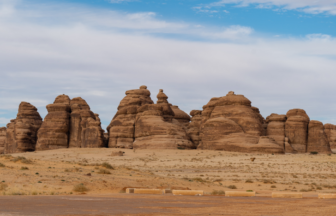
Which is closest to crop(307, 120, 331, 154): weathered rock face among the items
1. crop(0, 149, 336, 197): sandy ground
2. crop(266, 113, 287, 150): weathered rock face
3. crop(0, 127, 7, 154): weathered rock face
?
crop(266, 113, 287, 150): weathered rock face

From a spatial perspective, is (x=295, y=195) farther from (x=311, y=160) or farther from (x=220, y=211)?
(x=311, y=160)

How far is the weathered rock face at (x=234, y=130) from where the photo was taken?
6388 centimetres

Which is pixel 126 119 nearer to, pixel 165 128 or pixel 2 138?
pixel 165 128

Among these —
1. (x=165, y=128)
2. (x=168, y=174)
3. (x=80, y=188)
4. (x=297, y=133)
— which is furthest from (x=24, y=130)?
(x=80, y=188)

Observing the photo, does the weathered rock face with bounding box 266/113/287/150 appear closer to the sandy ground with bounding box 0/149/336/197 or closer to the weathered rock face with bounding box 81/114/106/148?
the sandy ground with bounding box 0/149/336/197

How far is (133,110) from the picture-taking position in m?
77.7

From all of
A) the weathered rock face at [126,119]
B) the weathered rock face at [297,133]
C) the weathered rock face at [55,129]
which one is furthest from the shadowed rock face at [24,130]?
the weathered rock face at [297,133]

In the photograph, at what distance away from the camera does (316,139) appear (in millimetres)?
76750

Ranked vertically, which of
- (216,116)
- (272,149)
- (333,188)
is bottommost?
(333,188)

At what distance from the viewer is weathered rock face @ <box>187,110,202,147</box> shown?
77.9 meters

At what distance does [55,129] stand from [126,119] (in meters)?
14.8

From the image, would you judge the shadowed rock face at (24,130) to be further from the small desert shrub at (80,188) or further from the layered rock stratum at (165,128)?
the small desert shrub at (80,188)

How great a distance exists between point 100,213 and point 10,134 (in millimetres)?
87963

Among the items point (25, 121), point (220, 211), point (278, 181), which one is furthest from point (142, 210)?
point (25, 121)
